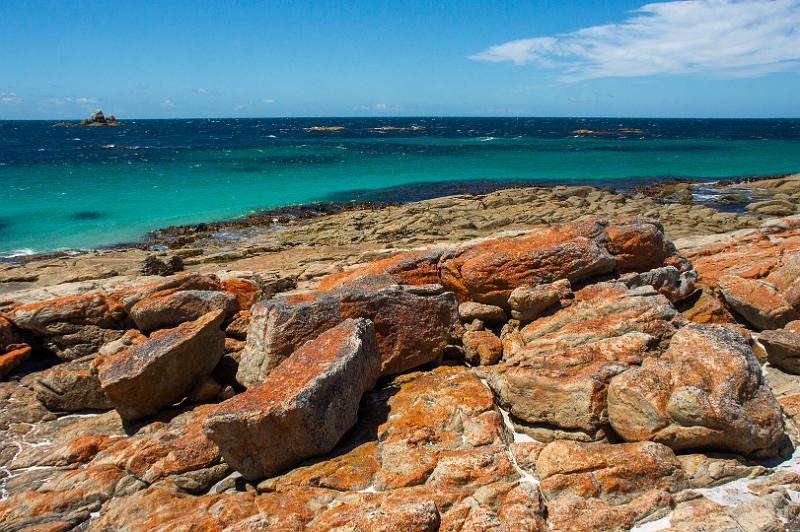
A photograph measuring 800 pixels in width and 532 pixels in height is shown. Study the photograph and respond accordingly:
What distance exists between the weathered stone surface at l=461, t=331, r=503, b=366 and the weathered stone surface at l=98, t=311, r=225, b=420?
4.80 m

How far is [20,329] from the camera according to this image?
12172mm

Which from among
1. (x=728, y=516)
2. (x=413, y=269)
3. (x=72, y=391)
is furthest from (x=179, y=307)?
(x=728, y=516)

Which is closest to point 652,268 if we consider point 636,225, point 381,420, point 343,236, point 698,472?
point 636,225

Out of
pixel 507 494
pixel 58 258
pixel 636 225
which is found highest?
pixel 636 225

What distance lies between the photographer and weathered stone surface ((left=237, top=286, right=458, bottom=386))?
8.95m

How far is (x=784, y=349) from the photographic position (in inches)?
358

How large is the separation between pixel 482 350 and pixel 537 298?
146 cm

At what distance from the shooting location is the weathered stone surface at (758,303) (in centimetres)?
1055

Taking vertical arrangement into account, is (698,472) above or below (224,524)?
above

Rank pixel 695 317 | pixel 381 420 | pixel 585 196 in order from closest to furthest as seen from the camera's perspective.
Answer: pixel 381 420, pixel 695 317, pixel 585 196

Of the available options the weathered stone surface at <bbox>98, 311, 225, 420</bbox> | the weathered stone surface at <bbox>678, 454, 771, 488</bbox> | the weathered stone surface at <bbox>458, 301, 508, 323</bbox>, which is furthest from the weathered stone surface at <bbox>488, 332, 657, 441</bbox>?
the weathered stone surface at <bbox>98, 311, 225, 420</bbox>

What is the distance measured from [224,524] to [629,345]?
20.3 feet

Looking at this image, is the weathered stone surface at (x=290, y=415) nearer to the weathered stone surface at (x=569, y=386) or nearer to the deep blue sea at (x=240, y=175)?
the weathered stone surface at (x=569, y=386)

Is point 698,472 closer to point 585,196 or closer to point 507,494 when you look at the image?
point 507,494
